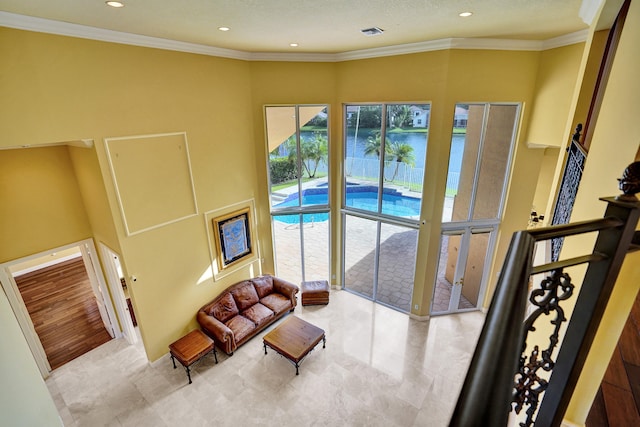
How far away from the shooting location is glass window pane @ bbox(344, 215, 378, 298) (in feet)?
23.1

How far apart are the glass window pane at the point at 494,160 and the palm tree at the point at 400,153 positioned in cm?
134

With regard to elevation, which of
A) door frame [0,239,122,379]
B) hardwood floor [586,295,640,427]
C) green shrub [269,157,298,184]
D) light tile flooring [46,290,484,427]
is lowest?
light tile flooring [46,290,484,427]

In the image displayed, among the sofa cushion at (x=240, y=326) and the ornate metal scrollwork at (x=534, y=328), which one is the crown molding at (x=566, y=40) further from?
the sofa cushion at (x=240, y=326)

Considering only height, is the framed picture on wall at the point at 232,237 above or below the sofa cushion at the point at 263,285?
above

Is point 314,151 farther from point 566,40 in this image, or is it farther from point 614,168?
point 614,168

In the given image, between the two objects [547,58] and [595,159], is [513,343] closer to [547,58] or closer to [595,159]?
[595,159]

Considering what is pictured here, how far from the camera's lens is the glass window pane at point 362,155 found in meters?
6.11

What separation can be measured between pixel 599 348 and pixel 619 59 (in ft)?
5.40

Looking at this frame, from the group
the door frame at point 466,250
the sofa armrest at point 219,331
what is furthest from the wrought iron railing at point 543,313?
the sofa armrest at point 219,331

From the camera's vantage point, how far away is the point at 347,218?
278 inches

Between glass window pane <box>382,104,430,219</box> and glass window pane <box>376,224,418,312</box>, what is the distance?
0.54 metres

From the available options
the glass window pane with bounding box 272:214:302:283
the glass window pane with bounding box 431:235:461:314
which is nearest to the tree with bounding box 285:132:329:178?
the glass window pane with bounding box 272:214:302:283

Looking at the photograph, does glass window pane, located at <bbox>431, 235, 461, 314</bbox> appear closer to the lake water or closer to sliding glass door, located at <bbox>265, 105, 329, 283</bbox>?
the lake water

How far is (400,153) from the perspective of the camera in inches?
235
